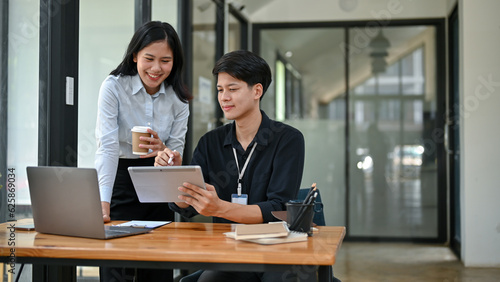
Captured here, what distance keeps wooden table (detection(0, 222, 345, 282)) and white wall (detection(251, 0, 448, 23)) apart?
5101 mm

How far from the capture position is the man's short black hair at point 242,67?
85.4 inches

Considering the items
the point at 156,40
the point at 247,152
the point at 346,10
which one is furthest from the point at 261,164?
the point at 346,10

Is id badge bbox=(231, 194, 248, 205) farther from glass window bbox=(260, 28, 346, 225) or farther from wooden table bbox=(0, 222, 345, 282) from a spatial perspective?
glass window bbox=(260, 28, 346, 225)

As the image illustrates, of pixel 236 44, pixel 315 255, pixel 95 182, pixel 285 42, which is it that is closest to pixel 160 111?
pixel 95 182

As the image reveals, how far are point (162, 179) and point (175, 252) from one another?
0.39 m

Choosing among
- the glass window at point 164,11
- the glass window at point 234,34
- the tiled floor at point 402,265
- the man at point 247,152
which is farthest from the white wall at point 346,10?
the man at point 247,152

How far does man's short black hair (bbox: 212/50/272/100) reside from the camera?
2.17 m

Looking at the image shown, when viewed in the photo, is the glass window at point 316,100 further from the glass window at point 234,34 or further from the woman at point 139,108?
the woman at point 139,108

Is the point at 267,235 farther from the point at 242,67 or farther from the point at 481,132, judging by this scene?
the point at 481,132

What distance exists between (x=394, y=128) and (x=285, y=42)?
1.58m

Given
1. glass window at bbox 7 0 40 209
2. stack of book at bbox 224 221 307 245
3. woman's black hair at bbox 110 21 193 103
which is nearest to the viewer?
stack of book at bbox 224 221 307 245

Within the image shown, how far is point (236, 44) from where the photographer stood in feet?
20.6

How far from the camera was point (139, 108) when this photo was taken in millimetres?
2475

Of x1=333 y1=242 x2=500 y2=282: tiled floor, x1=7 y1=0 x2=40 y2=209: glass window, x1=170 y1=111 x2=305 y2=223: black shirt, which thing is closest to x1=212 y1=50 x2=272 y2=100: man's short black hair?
x1=170 y1=111 x2=305 y2=223: black shirt
